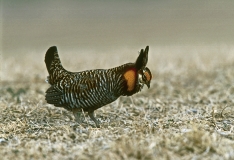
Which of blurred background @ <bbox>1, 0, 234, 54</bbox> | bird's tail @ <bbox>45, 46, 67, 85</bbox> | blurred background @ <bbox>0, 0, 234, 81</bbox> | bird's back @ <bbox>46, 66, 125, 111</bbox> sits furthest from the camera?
blurred background @ <bbox>1, 0, 234, 54</bbox>

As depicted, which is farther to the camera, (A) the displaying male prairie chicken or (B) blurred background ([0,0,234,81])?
(B) blurred background ([0,0,234,81])

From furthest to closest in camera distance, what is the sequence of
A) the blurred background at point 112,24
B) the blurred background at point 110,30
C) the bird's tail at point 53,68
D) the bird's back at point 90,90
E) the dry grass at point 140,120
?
the blurred background at point 112,24 → the blurred background at point 110,30 → the bird's tail at point 53,68 → the bird's back at point 90,90 → the dry grass at point 140,120

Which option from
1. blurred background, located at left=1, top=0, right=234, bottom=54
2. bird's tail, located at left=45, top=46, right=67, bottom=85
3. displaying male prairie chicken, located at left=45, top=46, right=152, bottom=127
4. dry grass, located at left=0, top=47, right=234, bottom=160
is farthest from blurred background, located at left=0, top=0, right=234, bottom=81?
displaying male prairie chicken, located at left=45, top=46, right=152, bottom=127

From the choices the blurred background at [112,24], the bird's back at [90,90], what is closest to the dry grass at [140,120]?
the bird's back at [90,90]

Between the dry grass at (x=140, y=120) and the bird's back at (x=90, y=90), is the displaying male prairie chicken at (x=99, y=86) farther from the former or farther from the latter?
the dry grass at (x=140, y=120)

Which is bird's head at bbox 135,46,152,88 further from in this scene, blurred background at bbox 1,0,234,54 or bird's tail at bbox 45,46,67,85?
blurred background at bbox 1,0,234,54
